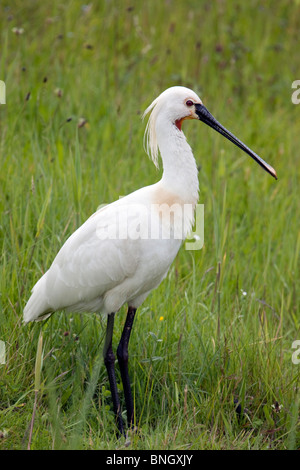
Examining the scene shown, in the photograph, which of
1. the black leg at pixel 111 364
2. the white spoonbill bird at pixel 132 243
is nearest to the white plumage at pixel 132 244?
the white spoonbill bird at pixel 132 243

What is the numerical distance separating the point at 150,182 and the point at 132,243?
207cm

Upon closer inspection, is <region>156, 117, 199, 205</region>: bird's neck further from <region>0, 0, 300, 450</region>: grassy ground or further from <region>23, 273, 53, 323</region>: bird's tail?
<region>23, 273, 53, 323</region>: bird's tail

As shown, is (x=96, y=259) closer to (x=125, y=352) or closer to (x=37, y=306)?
(x=37, y=306)

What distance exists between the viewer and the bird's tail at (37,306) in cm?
411

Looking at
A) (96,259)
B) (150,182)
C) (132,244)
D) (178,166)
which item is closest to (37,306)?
(96,259)

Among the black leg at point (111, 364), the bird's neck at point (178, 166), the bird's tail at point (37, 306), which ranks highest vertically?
the bird's neck at point (178, 166)

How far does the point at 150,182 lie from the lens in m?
5.94

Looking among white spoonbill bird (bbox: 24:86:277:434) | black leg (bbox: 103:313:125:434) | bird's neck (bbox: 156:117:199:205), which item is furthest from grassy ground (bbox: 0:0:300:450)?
bird's neck (bbox: 156:117:199:205)

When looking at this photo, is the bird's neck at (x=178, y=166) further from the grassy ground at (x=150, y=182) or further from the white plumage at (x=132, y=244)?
the grassy ground at (x=150, y=182)

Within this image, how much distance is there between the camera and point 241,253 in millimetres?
5648

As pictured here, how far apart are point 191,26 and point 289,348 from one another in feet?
16.0
